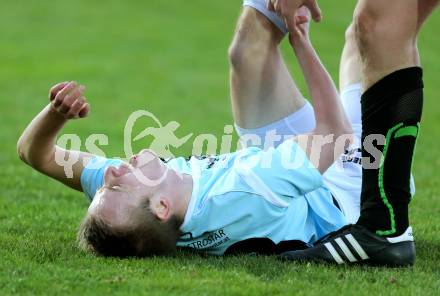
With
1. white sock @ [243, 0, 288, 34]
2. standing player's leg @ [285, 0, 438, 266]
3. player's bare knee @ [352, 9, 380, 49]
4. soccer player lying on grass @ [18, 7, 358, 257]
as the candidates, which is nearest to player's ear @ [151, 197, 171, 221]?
soccer player lying on grass @ [18, 7, 358, 257]

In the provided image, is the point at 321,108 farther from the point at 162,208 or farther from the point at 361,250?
the point at 162,208

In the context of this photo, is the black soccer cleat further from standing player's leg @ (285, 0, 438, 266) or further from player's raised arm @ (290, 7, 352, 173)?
player's raised arm @ (290, 7, 352, 173)

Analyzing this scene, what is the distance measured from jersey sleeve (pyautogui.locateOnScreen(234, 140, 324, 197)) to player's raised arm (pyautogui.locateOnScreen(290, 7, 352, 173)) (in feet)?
0.24

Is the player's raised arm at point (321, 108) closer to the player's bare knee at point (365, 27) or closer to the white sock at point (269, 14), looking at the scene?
the white sock at point (269, 14)

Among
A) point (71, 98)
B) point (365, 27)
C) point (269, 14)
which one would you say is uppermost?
point (365, 27)

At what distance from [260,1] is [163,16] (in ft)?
44.4

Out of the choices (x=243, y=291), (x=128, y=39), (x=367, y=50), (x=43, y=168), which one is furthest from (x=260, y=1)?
(x=128, y=39)

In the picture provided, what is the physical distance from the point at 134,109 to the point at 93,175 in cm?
593

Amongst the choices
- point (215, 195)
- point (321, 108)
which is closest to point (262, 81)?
point (321, 108)

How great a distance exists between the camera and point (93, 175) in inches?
184

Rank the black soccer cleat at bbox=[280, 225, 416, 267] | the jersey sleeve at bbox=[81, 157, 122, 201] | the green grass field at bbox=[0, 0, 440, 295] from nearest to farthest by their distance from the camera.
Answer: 1. the green grass field at bbox=[0, 0, 440, 295]
2. the black soccer cleat at bbox=[280, 225, 416, 267]
3. the jersey sleeve at bbox=[81, 157, 122, 201]

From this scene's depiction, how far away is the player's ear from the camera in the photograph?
166 inches

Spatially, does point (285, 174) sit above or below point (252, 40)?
below

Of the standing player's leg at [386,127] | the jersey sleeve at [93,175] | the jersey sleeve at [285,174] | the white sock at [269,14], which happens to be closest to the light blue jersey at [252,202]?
the jersey sleeve at [285,174]
